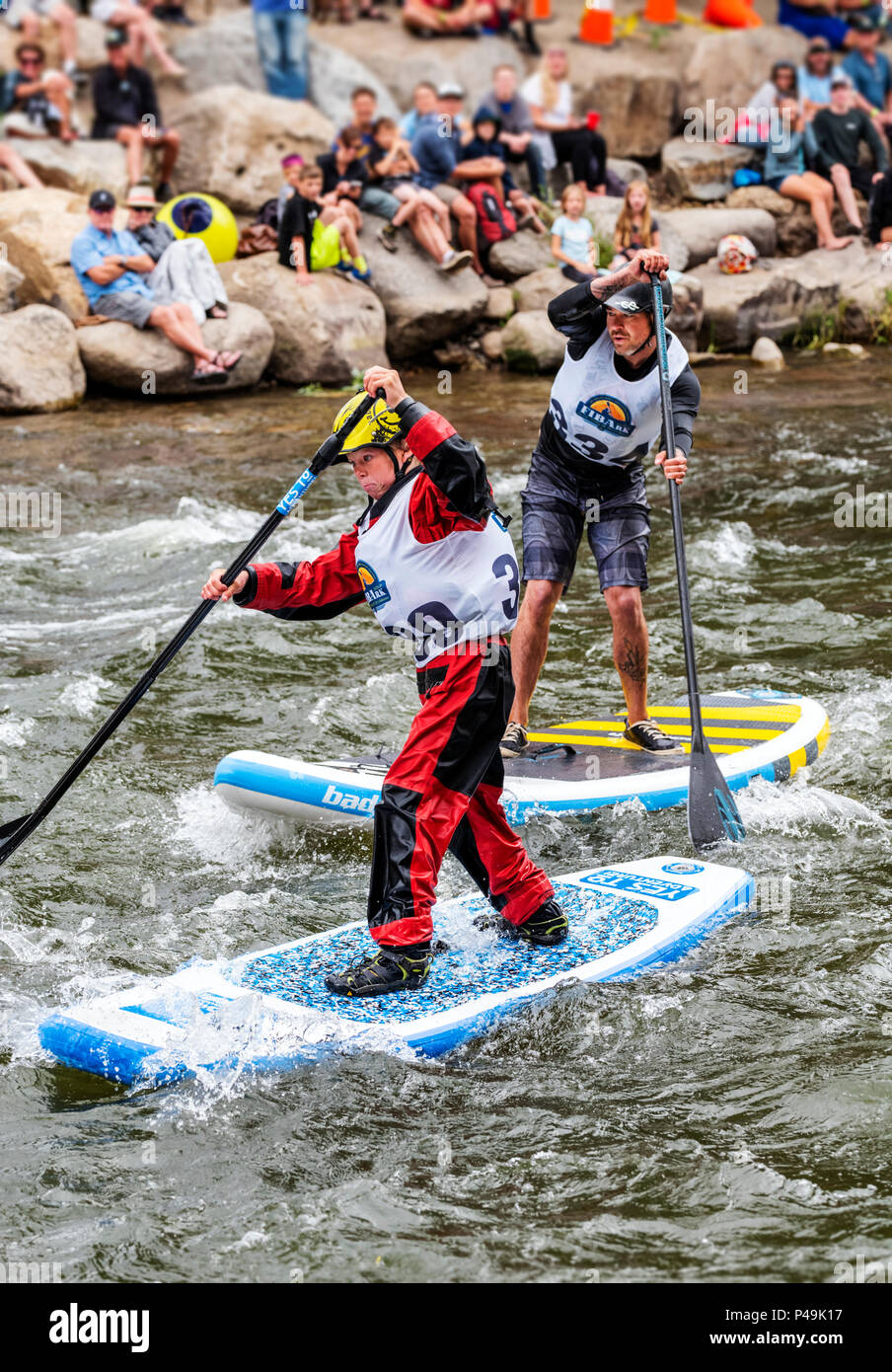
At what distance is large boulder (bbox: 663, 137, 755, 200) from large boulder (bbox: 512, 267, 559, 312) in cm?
353

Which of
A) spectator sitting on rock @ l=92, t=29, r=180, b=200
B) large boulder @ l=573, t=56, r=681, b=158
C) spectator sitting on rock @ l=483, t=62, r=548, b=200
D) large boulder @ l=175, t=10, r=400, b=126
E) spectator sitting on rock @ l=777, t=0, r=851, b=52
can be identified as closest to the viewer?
spectator sitting on rock @ l=92, t=29, r=180, b=200

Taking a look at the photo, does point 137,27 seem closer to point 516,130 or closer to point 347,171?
point 347,171

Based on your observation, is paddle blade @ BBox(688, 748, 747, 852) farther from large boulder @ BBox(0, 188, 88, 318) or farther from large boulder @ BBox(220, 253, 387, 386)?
large boulder @ BBox(0, 188, 88, 318)

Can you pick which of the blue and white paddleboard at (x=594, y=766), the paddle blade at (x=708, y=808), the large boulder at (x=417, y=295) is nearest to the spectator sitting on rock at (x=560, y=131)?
the large boulder at (x=417, y=295)

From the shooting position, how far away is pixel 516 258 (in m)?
14.4

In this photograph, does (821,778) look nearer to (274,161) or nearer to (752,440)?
(752,440)

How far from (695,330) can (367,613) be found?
7.64 m

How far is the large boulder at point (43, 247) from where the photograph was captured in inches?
483

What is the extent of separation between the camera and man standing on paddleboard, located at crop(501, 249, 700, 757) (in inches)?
214

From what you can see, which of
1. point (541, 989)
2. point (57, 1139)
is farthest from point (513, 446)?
point (57, 1139)

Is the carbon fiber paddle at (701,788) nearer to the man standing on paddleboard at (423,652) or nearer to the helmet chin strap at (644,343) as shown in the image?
the helmet chin strap at (644,343)

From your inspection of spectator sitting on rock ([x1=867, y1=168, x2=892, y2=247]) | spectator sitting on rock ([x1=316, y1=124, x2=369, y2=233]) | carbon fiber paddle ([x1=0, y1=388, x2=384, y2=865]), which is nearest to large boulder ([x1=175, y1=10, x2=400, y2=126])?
spectator sitting on rock ([x1=316, y1=124, x2=369, y2=233])

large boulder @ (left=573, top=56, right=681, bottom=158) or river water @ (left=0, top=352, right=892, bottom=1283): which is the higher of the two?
large boulder @ (left=573, top=56, right=681, bottom=158)

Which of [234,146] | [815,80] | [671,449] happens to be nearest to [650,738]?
[671,449]
